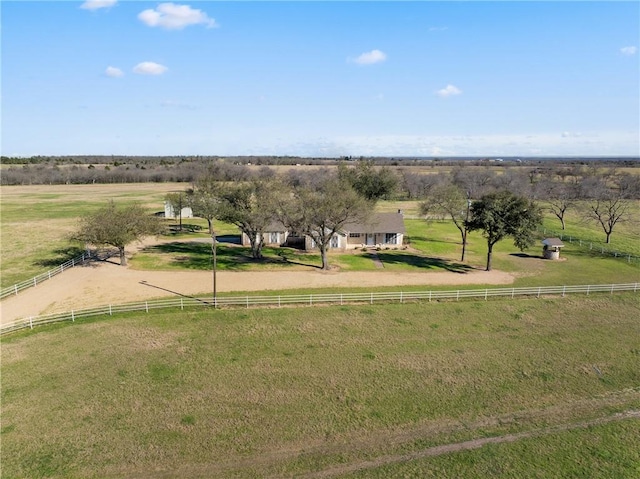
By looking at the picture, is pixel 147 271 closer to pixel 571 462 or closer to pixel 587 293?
pixel 571 462

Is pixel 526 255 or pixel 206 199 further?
pixel 206 199

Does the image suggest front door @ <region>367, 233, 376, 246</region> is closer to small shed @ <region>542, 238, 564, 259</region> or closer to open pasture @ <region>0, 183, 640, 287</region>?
open pasture @ <region>0, 183, 640, 287</region>

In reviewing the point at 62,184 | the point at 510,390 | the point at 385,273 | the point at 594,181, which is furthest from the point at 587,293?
the point at 62,184

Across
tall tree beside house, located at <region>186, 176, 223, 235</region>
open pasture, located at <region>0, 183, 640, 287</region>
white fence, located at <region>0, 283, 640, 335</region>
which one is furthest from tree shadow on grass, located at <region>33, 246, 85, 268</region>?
white fence, located at <region>0, 283, 640, 335</region>

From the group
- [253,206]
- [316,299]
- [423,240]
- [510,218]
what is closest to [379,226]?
[423,240]

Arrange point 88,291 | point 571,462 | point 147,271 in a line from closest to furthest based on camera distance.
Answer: point 571,462 → point 88,291 → point 147,271

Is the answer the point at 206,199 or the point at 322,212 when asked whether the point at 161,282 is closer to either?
the point at 322,212

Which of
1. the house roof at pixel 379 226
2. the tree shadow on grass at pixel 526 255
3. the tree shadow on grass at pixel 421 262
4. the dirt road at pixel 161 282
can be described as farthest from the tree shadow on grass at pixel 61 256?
the tree shadow on grass at pixel 526 255
